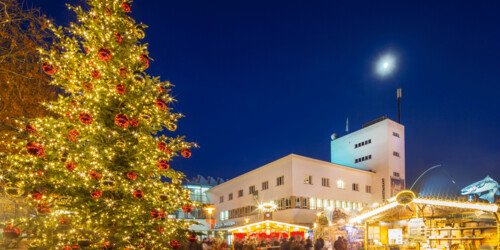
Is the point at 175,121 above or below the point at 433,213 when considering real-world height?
above

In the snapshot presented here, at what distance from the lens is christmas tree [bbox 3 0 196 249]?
7363mm

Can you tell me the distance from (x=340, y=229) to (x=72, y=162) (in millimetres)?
21552

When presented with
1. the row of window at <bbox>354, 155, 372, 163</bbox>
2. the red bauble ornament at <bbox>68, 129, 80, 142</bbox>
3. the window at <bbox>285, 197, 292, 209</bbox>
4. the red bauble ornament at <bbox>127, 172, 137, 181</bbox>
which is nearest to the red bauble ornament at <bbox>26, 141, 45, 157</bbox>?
the red bauble ornament at <bbox>68, 129, 80, 142</bbox>

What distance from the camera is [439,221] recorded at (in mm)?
16453

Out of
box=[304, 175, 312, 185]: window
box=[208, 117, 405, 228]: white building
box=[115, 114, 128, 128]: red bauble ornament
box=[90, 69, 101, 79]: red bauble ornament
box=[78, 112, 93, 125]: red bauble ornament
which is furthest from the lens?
box=[304, 175, 312, 185]: window

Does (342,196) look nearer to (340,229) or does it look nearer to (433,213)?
(340,229)

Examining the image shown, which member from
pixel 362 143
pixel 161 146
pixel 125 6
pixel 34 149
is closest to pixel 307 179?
pixel 362 143

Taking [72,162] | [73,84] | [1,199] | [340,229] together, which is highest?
[73,84]

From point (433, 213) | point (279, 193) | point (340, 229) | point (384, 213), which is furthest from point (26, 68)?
point (279, 193)

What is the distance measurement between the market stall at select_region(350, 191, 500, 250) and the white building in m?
19.7

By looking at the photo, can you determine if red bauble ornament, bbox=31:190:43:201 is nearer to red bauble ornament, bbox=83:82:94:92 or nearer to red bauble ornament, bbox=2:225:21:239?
red bauble ornament, bbox=2:225:21:239

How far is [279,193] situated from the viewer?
37375 millimetres

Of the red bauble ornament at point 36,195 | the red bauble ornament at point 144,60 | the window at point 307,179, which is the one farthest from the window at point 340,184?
the red bauble ornament at point 36,195

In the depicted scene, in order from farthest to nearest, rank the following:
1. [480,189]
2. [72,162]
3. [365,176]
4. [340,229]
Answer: [365,176] → [340,229] → [480,189] → [72,162]
